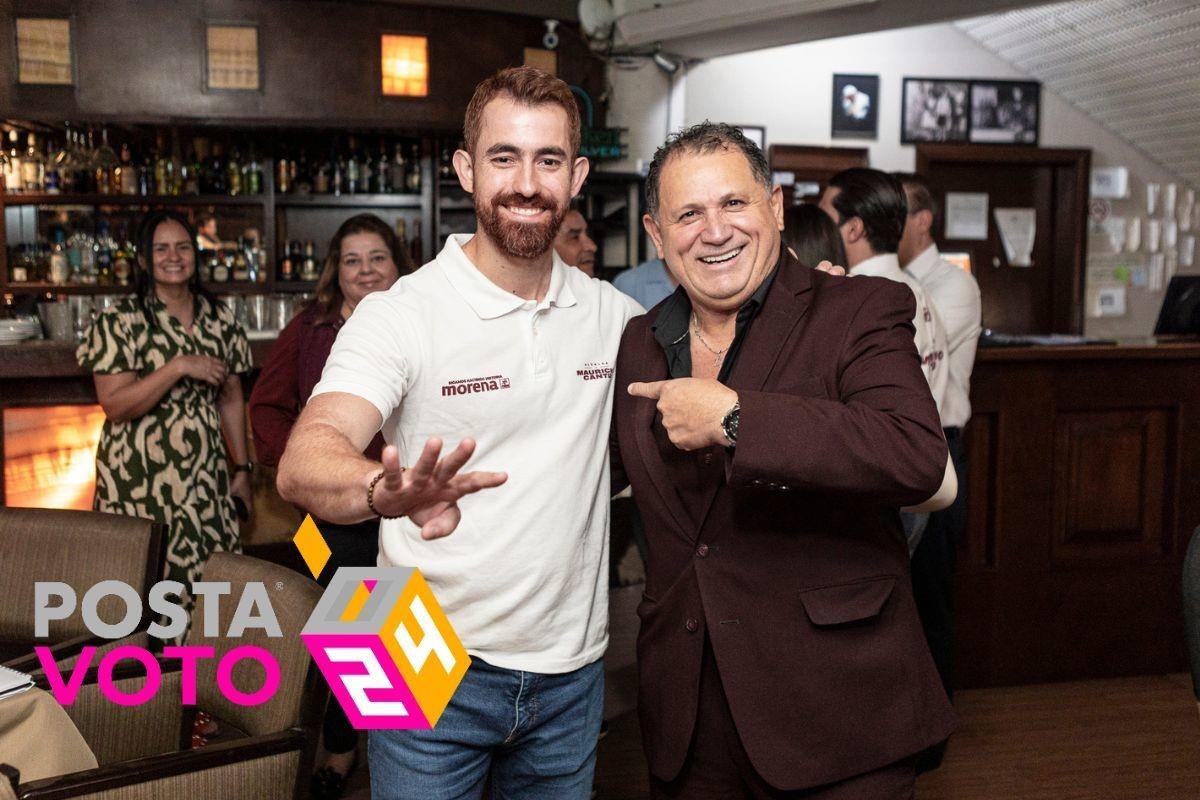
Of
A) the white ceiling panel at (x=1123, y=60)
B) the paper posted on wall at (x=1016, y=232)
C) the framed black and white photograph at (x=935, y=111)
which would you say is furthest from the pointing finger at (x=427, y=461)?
the paper posted on wall at (x=1016, y=232)

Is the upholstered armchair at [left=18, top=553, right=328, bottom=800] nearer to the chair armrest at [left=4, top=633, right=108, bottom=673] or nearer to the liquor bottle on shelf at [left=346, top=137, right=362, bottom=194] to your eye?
the chair armrest at [left=4, top=633, right=108, bottom=673]

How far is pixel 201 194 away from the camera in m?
6.19

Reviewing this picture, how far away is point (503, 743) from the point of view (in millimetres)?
1596

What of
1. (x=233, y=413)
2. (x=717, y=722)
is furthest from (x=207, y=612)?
(x=233, y=413)

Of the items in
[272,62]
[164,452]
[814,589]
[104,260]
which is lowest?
[164,452]

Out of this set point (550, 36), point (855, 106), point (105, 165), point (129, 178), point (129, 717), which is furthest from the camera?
point (855, 106)

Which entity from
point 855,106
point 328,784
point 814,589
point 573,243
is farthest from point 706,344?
point 855,106

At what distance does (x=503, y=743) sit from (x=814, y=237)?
173 cm

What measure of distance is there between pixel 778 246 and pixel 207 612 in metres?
1.33

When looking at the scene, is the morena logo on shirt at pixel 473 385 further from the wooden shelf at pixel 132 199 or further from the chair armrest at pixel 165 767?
the wooden shelf at pixel 132 199

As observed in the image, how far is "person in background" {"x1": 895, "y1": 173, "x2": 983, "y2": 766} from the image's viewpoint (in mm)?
3324

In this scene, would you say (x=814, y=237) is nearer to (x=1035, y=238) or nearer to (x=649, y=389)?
(x=649, y=389)

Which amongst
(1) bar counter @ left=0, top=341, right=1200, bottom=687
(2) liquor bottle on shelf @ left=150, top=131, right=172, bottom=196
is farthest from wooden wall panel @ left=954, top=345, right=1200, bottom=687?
(2) liquor bottle on shelf @ left=150, top=131, right=172, bottom=196

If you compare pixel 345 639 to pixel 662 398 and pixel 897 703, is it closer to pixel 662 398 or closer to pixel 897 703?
pixel 662 398
